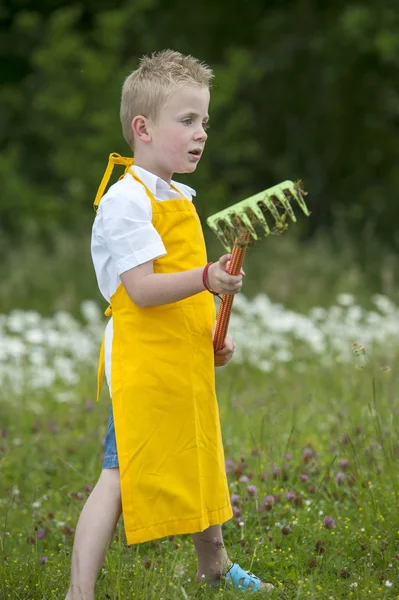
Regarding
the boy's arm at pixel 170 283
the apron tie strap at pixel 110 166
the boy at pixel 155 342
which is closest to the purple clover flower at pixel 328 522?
the boy at pixel 155 342

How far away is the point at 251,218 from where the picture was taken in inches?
104

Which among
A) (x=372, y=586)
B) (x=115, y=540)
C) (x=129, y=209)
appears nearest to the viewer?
(x=129, y=209)

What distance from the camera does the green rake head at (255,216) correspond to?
263cm

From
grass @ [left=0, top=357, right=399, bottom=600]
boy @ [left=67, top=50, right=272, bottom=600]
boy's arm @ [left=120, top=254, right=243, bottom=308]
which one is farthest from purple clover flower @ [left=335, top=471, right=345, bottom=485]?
boy's arm @ [left=120, top=254, right=243, bottom=308]

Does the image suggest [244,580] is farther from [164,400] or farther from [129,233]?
[129,233]

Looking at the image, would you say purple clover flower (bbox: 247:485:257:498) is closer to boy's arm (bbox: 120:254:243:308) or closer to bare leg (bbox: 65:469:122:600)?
bare leg (bbox: 65:469:122:600)

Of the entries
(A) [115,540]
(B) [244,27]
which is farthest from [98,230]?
(B) [244,27]

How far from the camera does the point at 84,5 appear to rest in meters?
15.7

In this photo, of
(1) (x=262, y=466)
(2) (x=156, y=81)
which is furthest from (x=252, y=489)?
(2) (x=156, y=81)

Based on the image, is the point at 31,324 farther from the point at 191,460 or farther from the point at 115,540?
the point at 191,460

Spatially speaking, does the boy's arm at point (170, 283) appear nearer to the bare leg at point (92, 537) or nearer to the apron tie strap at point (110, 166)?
the apron tie strap at point (110, 166)

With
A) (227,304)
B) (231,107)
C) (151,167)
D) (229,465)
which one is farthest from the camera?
(231,107)

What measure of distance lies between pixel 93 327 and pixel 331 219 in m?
7.72

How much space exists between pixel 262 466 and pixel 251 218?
1921 millimetres
